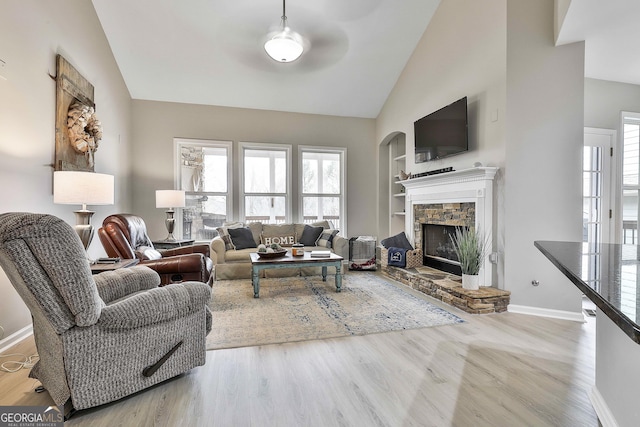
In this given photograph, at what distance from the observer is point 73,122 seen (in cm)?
314

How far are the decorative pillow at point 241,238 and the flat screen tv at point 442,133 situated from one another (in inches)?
112

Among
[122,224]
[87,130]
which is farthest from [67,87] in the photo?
[122,224]

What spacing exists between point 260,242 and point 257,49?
115 inches

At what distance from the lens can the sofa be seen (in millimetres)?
4621

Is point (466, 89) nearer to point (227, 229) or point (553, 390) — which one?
point (553, 390)

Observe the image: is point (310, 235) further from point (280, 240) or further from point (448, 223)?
point (448, 223)

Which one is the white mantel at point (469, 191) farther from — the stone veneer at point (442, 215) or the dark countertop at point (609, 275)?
the dark countertop at point (609, 275)

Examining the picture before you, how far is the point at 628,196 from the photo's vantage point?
13.3 feet

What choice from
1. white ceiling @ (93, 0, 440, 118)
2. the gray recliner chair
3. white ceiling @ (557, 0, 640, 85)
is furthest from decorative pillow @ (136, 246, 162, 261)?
white ceiling @ (557, 0, 640, 85)

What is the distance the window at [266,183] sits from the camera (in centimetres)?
564

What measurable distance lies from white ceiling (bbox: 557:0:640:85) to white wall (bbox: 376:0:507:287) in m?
0.59

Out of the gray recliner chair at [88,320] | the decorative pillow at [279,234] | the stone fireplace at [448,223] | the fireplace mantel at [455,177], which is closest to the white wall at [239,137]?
the decorative pillow at [279,234]

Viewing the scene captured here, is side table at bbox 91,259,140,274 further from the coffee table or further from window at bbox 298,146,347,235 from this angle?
window at bbox 298,146,347,235

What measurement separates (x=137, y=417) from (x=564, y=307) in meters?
3.66
